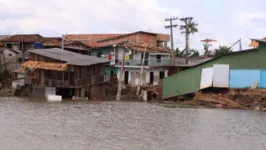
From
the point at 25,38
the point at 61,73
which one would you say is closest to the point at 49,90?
the point at 61,73

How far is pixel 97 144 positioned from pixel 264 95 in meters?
21.4

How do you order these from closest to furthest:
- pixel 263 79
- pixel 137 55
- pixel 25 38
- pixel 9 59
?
pixel 263 79
pixel 137 55
pixel 9 59
pixel 25 38

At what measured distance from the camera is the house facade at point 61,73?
37.2 meters

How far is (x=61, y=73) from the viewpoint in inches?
1486

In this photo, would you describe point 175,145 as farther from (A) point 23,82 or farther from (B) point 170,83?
(A) point 23,82

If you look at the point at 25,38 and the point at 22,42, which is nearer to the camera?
the point at 22,42

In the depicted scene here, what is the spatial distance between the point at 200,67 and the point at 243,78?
415 centimetres

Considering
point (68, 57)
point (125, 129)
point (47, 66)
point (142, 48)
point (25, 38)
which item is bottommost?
point (125, 129)

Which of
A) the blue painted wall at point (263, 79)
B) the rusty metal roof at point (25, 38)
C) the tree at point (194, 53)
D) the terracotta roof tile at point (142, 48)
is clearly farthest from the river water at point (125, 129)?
the tree at point (194, 53)

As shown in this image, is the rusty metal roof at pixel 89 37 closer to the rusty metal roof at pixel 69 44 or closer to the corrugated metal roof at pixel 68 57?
the rusty metal roof at pixel 69 44

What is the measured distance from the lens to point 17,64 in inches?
1886

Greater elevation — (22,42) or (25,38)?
(25,38)

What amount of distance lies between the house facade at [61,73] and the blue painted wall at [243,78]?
1285cm

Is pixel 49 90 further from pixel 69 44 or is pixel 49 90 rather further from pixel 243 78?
pixel 243 78
